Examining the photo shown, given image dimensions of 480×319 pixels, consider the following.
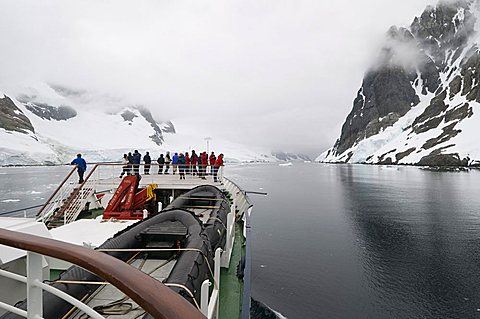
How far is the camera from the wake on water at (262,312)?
781 cm

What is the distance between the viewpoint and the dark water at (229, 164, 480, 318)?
323 inches

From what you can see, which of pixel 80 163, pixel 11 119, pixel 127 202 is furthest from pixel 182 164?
pixel 11 119

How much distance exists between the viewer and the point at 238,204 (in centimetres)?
1168

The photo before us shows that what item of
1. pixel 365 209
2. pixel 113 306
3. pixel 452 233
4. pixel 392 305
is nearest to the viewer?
pixel 113 306

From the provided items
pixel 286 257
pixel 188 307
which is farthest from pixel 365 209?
pixel 188 307

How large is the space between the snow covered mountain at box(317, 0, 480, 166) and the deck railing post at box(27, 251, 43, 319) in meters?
82.5

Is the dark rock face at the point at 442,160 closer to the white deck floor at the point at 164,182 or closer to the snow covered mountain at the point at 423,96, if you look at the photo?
the snow covered mountain at the point at 423,96

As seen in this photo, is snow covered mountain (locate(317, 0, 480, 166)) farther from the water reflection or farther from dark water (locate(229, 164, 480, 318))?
dark water (locate(229, 164, 480, 318))

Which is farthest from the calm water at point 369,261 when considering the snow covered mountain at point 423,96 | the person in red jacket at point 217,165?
the snow covered mountain at point 423,96

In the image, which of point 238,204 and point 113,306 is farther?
point 238,204

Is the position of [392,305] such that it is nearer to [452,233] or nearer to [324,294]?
[324,294]

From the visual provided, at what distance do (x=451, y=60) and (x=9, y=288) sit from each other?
157 m

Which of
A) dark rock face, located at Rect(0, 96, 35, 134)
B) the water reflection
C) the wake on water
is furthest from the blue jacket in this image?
dark rock face, located at Rect(0, 96, 35, 134)

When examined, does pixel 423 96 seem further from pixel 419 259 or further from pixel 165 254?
pixel 165 254
